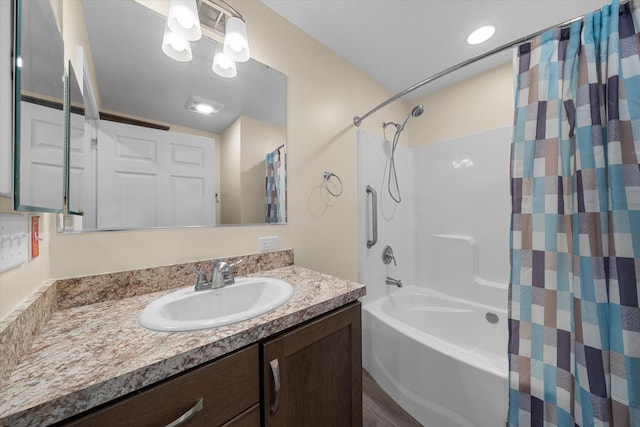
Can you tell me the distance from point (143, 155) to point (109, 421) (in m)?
0.90

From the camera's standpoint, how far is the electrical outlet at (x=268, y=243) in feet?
4.15

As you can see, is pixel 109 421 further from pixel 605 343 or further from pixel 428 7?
pixel 428 7

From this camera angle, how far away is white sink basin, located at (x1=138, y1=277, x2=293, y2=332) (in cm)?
61

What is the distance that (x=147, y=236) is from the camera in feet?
3.09

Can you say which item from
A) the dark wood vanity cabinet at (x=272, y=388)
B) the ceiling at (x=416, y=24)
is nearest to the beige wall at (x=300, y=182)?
the ceiling at (x=416, y=24)

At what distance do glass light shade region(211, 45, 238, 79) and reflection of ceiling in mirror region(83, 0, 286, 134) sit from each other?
23 mm

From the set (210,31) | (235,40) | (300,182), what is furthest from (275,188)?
(210,31)

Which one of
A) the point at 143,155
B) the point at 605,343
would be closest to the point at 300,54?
the point at 143,155

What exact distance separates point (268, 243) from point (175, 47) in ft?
3.36

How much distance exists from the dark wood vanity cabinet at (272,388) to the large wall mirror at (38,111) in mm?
486

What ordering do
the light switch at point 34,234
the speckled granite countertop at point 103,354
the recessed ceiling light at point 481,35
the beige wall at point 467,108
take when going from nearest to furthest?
the speckled granite countertop at point 103,354, the light switch at point 34,234, the recessed ceiling light at point 481,35, the beige wall at point 467,108

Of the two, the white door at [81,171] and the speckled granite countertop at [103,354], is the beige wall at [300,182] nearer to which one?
the white door at [81,171]

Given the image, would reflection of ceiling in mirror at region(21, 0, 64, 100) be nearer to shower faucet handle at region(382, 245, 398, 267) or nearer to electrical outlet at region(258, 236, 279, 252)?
electrical outlet at region(258, 236, 279, 252)

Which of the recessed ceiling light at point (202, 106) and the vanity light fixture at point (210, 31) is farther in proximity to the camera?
the recessed ceiling light at point (202, 106)
